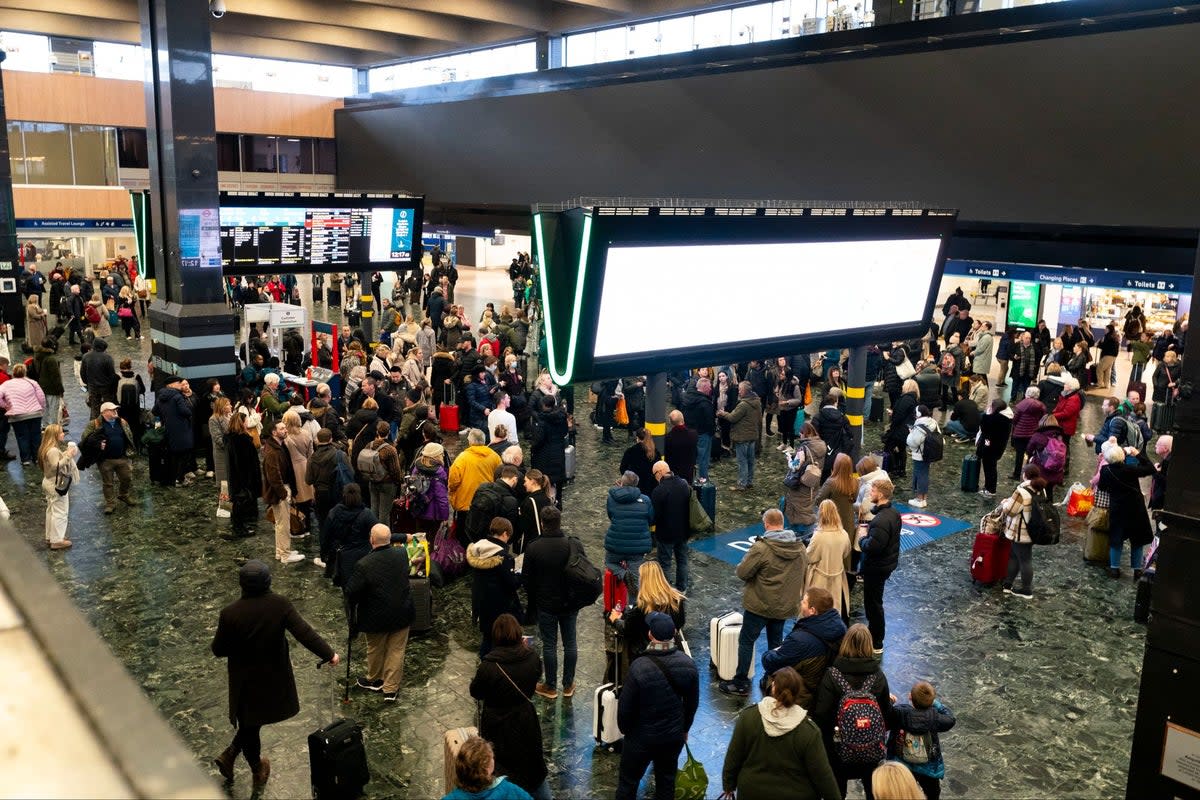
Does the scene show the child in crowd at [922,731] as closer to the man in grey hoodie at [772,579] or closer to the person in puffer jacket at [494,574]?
the man in grey hoodie at [772,579]

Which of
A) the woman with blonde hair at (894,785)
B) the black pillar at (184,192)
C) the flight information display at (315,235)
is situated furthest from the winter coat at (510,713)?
the flight information display at (315,235)

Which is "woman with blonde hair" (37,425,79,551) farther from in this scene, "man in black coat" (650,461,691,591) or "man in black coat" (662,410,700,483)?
"man in black coat" (662,410,700,483)

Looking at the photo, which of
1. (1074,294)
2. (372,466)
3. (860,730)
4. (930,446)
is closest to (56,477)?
(372,466)

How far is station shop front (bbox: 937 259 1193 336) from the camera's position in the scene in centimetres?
1692

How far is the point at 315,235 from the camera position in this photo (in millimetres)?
18219

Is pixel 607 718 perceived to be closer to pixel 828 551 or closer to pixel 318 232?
pixel 828 551

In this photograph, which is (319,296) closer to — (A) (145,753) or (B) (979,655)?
(B) (979,655)

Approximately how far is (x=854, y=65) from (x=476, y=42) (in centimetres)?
1916

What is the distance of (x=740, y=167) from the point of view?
70.0ft

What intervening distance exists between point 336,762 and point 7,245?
21939mm

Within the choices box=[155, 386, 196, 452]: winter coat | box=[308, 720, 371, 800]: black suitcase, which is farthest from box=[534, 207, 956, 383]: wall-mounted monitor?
box=[155, 386, 196, 452]: winter coat

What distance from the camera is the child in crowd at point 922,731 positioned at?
5539 mm

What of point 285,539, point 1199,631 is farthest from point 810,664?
point 285,539

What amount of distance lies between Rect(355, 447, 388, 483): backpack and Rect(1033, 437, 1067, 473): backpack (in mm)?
8177
